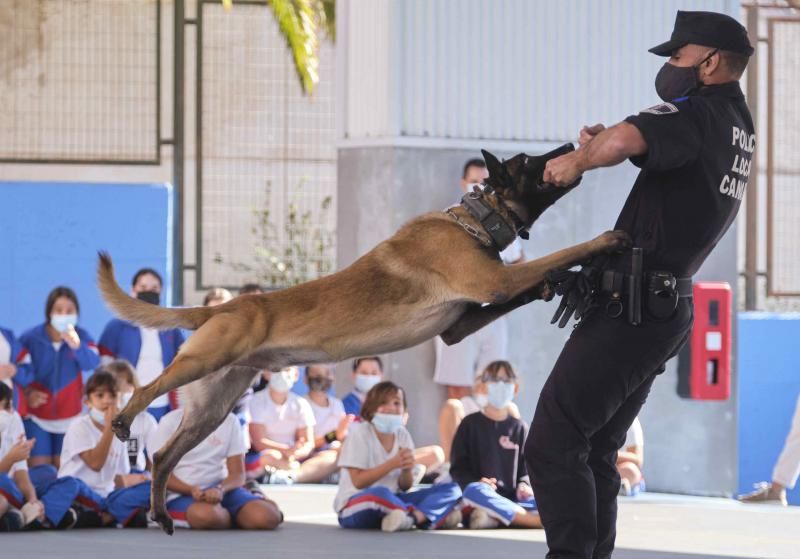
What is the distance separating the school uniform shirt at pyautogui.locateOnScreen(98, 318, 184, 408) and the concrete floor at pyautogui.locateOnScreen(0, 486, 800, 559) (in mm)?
1491

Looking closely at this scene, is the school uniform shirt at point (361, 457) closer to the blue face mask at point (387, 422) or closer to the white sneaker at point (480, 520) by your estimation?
the blue face mask at point (387, 422)

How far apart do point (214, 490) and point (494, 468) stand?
159cm

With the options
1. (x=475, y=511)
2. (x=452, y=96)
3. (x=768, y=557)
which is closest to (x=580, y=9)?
(x=452, y=96)

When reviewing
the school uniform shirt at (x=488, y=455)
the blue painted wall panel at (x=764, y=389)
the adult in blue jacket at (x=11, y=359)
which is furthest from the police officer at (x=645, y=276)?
the blue painted wall panel at (x=764, y=389)

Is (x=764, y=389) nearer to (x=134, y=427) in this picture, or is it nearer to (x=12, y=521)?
(x=134, y=427)

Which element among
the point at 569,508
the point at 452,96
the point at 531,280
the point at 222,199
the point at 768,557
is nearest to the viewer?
the point at 569,508

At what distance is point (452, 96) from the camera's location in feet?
34.4

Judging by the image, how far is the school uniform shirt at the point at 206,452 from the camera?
786 cm

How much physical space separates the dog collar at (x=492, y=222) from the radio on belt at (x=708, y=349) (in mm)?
5369

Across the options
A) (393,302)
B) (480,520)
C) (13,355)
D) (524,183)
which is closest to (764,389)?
(480,520)

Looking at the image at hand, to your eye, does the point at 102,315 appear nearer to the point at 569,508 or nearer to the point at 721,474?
the point at 721,474

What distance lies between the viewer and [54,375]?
29.9ft

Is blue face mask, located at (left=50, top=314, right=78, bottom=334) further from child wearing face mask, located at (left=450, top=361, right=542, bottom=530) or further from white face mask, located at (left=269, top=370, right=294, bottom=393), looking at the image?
child wearing face mask, located at (left=450, top=361, right=542, bottom=530)

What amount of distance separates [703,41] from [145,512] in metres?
4.41
